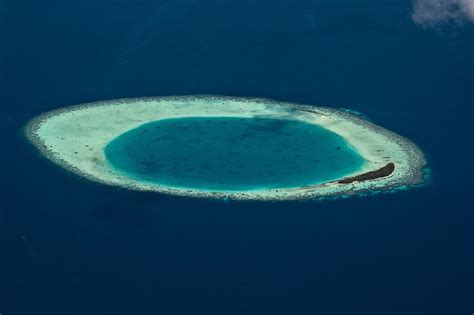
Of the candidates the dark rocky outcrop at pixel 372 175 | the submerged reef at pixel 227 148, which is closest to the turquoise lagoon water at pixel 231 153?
the submerged reef at pixel 227 148

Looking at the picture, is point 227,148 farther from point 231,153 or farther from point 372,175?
point 372,175

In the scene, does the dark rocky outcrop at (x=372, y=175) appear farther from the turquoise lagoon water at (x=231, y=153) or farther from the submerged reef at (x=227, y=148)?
the turquoise lagoon water at (x=231, y=153)

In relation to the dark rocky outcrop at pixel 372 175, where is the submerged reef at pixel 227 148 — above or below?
above

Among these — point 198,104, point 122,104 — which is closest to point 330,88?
point 198,104

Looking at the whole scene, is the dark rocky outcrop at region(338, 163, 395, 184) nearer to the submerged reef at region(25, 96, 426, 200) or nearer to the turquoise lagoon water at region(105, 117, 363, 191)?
the submerged reef at region(25, 96, 426, 200)

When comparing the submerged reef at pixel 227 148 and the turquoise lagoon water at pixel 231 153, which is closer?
the submerged reef at pixel 227 148
